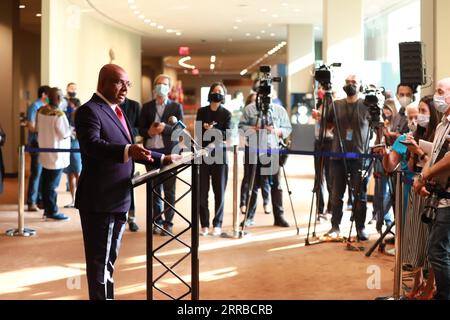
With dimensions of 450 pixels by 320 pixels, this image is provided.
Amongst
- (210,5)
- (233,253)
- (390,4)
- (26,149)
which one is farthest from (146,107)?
(390,4)

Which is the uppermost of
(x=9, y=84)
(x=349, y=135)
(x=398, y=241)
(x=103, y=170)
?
(x=9, y=84)

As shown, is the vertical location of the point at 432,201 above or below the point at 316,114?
below

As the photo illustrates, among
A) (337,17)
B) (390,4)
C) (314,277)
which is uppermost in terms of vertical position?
(390,4)

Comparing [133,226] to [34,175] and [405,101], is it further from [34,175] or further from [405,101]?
[405,101]

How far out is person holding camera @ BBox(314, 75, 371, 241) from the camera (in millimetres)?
7777

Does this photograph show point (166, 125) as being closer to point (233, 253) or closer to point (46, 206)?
point (233, 253)

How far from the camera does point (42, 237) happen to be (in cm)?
804

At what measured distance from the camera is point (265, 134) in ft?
27.7

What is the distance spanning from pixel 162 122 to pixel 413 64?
8.83 ft

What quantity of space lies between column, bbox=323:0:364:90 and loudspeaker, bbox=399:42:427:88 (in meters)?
6.46

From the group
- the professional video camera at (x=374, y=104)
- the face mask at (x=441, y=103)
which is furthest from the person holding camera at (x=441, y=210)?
the professional video camera at (x=374, y=104)

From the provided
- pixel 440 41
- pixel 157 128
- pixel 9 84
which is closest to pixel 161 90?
pixel 157 128

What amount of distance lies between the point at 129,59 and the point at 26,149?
1649 centimetres
